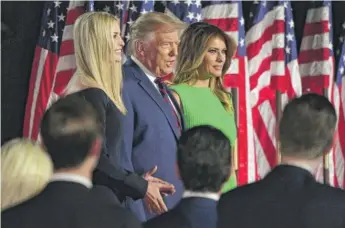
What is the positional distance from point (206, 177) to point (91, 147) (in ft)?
0.94

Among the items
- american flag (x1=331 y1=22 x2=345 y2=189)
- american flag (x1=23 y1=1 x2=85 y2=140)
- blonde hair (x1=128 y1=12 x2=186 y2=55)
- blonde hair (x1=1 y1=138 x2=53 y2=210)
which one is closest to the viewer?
blonde hair (x1=1 y1=138 x2=53 y2=210)

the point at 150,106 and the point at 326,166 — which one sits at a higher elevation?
the point at 150,106

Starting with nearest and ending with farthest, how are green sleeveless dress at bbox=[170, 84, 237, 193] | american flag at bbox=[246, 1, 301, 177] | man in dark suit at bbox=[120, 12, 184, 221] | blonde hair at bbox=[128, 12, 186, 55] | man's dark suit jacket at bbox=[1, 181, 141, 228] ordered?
man's dark suit jacket at bbox=[1, 181, 141, 228] < man in dark suit at bbox=[120, 12, 184, 221] < blonde hair at bbox=[128, 12, 186, 55] < green sleeveless dress at bbox=[170, 84, 237, 193] < american flag at bbox=[246, 1, 301, 177]

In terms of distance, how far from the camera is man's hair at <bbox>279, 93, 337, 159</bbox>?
92.3 inches

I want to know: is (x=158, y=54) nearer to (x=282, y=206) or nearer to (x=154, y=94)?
(x=154, y=94)

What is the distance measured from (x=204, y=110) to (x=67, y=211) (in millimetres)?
1572

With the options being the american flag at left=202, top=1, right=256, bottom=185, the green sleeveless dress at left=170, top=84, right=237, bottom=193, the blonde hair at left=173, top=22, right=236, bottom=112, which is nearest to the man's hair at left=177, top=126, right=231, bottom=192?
the green sleeveless dress at left=170, top=84, right=237, bottom=193

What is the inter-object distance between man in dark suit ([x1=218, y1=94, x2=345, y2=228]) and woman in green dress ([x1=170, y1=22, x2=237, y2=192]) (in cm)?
123

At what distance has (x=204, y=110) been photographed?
3.61 meters

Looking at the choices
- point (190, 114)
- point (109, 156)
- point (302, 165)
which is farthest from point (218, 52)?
point (302, 165)

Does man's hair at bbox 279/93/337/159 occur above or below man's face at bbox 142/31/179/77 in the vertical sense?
below

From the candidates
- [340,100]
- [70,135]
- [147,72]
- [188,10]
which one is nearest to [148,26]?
[147,72]

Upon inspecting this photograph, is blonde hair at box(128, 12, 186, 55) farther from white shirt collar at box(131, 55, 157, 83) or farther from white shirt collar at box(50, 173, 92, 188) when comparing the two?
white shirt collar at box(50, 173, 92, 188)

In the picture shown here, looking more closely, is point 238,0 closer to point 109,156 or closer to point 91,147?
point 109,156
